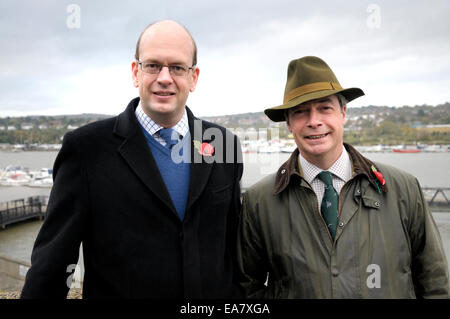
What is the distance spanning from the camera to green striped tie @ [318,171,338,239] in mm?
1957

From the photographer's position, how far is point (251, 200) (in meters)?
2.19

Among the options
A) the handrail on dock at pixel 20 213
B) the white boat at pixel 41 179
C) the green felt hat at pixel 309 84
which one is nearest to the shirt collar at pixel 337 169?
the green felt hat at pixel 309 84

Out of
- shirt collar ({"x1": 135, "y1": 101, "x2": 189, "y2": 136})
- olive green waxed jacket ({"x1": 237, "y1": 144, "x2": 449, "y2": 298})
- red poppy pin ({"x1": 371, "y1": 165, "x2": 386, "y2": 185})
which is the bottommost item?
olive green waxed jacket ({"x1": 237, "y1": 144, "x2": 449, "y2": 298})

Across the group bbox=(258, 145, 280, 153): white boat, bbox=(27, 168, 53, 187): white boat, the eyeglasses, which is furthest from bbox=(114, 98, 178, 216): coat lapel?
bbox=(258, 145, 280, 153): white boat

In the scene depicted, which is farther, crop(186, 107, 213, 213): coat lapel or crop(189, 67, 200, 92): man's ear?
crop(189, 67, 200, 92): man's ear

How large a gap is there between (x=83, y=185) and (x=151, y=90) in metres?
0.60

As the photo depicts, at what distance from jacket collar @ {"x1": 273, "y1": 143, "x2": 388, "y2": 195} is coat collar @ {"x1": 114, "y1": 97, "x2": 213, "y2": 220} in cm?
46

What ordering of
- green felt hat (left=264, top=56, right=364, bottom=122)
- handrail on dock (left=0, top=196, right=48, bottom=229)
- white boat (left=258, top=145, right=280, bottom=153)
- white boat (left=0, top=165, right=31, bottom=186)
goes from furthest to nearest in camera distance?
white boat (left=258, top=145, right=280, bottom=153) → white boat (left=0, top=165, right=31, bottom=186) → handrail on dock (left=0, top=196, right=48, bottom=229) → green felt hat (left=264, top=56, right=364, bottom=122)

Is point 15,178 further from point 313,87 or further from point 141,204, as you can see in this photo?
point 313,87

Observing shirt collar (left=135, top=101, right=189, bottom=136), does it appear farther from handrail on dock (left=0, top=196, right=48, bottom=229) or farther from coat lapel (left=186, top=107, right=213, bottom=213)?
handrail on dock (left=0, top=196, right=48, bottom=229)

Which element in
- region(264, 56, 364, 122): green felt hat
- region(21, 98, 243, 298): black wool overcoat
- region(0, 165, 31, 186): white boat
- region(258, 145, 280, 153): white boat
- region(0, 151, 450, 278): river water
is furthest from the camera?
region(258, 145, 280, 153): white boat

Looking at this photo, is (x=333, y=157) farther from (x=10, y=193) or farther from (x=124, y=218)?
(x=10, y=193)
